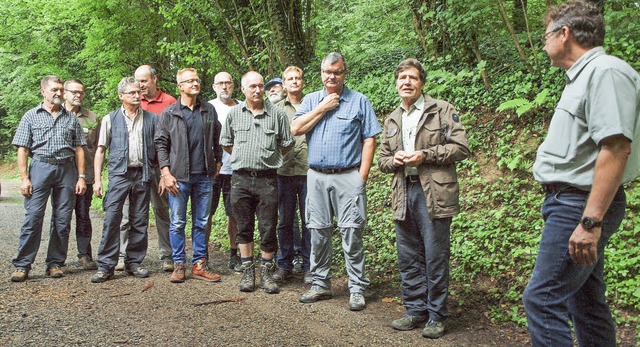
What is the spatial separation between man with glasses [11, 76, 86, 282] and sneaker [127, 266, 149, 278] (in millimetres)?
734

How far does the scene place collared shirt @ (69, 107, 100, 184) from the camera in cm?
679

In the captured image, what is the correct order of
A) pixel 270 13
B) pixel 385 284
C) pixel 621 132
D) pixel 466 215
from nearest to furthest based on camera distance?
pixel 621 132
pixel 385 284
pixel 466 215
pixel 270 13

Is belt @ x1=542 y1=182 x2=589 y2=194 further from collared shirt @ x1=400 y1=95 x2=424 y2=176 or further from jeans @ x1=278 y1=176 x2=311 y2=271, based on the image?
jeans @ x1=278 y1=176 x2=311 y2=271

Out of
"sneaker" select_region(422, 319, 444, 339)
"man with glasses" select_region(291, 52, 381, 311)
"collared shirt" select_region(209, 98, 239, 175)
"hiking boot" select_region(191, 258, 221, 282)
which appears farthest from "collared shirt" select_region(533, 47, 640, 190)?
"collared shirt" select_region(209, 98, 239, 175)

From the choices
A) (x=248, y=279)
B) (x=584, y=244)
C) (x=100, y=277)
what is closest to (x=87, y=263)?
(x=100, y=277)

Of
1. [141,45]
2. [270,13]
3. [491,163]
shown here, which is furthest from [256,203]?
[141,45]

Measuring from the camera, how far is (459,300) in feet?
16.0

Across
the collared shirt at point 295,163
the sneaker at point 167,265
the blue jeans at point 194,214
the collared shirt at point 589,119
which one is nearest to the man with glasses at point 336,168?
the collared shirt at point 295,163

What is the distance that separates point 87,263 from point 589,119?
591 centimetres

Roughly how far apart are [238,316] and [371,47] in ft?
29.2

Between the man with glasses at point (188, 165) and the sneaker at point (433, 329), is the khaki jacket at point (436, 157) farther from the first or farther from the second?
the man with glasses at point (188, 165)

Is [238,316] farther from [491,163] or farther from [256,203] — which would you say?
[491,163]

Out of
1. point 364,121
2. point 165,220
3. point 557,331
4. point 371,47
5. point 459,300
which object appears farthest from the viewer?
point 371,47

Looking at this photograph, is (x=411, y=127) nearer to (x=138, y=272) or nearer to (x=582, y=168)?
(x=582, y=168)
